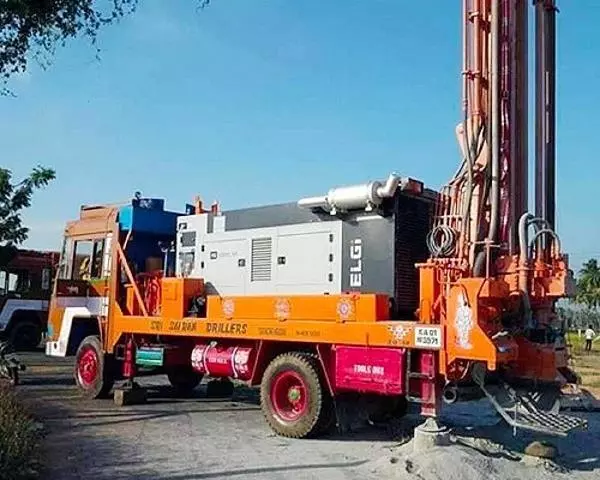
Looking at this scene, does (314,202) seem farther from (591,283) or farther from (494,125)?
(591,283)

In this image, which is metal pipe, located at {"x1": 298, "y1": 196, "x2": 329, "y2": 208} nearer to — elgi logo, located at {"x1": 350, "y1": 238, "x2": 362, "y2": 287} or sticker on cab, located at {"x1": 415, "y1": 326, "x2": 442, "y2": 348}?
elgi logo, located at {"x1": 350, "y1": 238, "x2": 362, "y2": 287}

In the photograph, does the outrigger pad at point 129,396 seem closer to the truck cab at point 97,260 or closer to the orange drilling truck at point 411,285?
the orange drilling truck at point 411,285

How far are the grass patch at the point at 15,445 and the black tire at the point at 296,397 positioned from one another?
10.3 feet

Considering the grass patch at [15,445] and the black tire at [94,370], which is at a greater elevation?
the black tire at [94,370]

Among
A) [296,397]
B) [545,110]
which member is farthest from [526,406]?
[545,110]

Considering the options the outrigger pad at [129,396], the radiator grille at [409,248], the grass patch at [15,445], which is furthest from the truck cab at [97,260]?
the radiator grille at [409,248]

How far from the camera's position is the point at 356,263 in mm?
10539

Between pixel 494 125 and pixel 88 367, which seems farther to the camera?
pixel 88 367

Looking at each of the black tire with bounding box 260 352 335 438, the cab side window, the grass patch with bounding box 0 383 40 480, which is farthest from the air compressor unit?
the grass patch with bounding box 0 383 40 480

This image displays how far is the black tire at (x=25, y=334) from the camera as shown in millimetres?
25438

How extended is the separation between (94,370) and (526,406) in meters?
8.12

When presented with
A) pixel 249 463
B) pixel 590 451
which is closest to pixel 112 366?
pixel 249 463

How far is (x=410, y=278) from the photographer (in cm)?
1034

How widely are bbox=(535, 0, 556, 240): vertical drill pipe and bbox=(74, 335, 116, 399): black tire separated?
7950 millimetres
